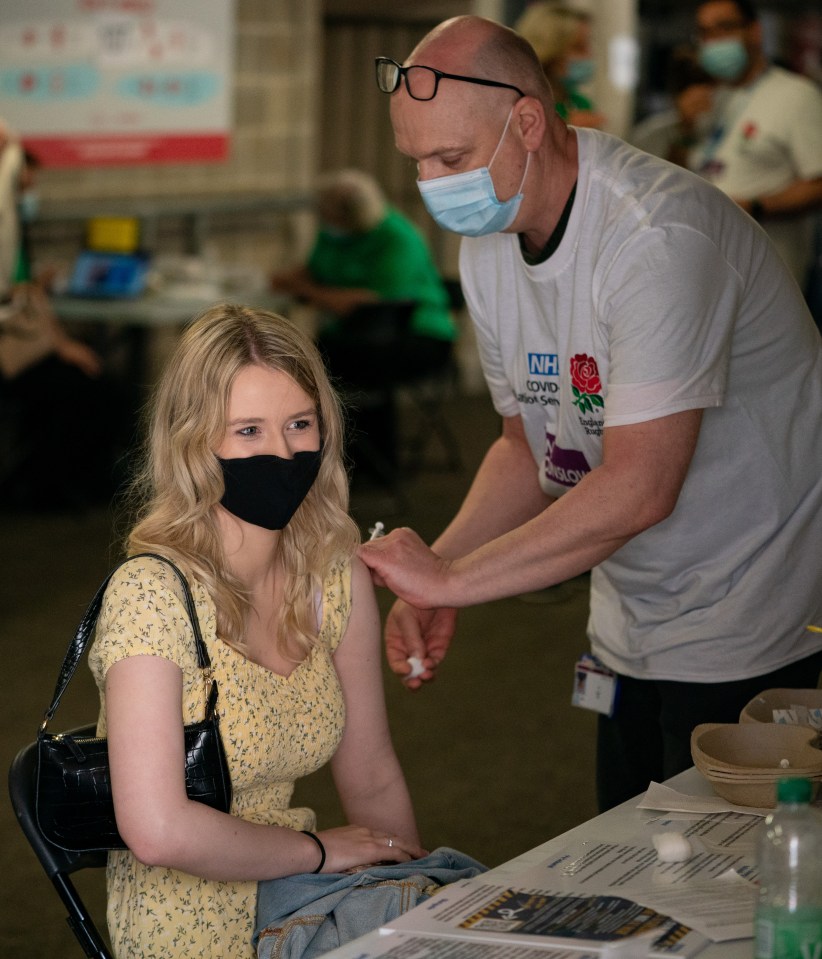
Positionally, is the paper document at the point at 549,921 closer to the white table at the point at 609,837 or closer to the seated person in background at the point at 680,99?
the white table at the point at 609,837

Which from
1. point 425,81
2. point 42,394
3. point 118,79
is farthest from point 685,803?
point 118,79

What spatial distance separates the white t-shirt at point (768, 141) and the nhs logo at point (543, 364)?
295cm

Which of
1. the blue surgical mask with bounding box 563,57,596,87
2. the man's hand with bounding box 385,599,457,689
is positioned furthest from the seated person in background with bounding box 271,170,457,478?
the man's hand with bounding box 385,599,457,689

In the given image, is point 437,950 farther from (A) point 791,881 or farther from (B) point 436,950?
(A) point 791,881

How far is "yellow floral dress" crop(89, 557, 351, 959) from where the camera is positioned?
1.76 metres

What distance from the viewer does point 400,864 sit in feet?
6.17

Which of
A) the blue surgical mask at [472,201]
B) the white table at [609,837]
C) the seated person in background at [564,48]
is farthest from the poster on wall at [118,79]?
the white table at [609,837]

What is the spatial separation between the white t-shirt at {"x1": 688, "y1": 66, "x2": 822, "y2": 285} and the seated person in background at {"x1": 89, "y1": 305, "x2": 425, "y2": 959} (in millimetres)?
3259

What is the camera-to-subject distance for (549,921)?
1.41 m

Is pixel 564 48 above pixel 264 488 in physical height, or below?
above

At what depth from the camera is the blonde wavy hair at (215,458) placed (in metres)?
1.88

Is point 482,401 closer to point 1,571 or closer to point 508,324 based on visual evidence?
point 1,571

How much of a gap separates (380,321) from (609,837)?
4621mm

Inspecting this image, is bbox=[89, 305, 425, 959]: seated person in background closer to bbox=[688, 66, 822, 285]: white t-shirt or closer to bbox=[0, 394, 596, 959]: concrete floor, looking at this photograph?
bbox=[0, 394, 596, 959]: concrete floor
